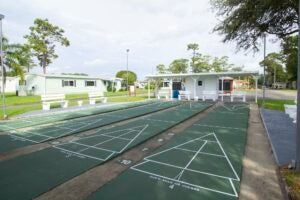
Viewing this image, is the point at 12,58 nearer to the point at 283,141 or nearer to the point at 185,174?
the point at 185,174

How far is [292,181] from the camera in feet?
12.2

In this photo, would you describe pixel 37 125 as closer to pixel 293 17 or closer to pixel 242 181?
pixel 242 181

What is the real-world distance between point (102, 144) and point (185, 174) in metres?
2.97

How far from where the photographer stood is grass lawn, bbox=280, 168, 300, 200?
3.31m

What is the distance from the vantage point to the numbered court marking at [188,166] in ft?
12.7

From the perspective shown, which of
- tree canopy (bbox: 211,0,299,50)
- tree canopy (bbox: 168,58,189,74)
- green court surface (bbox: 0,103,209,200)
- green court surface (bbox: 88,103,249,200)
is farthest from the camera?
tree canopy (bbox: 168,58,189,74)

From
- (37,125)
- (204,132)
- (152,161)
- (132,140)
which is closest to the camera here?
(152,161)

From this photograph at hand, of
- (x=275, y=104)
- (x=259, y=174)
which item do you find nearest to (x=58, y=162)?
(x=259, y=174)

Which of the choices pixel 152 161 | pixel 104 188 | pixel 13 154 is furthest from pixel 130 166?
pixel 13 154

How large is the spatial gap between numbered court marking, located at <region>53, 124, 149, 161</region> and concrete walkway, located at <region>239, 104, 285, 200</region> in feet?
10.3

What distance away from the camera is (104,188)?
3.62 m

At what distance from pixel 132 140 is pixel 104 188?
2970mm

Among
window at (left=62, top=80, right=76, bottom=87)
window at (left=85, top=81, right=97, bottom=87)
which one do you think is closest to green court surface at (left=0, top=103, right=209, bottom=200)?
window at (left=62, top=80, right=76, bottom=87)

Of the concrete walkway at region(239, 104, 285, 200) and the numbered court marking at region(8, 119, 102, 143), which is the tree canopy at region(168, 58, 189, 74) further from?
the concrete walkway at region(239, 104, 285, 200)
